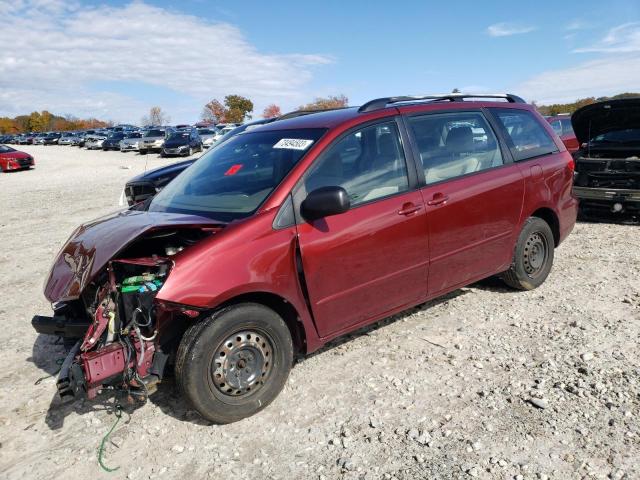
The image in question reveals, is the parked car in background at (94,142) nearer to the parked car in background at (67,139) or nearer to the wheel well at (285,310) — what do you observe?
the parked car in background at (67,139)

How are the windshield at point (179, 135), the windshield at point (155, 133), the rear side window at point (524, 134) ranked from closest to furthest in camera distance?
1. the rear side window at point (524, 134)
2. the windshield at point (179, 135)
3. the windshield at point (155, 133)

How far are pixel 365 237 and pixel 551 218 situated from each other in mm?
2637

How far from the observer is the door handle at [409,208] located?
12.3 feet

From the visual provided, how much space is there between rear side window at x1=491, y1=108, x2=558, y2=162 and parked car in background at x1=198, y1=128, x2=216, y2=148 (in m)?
28.4

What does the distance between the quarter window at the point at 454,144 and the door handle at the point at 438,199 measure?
122 millimetres

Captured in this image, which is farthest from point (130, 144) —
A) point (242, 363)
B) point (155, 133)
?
point (242, 363)

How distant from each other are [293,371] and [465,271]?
170cm

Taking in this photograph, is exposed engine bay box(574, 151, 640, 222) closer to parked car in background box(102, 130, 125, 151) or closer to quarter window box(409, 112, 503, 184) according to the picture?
quarter window box(409, 112, 503, 184)

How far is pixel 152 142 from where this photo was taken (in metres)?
32.8

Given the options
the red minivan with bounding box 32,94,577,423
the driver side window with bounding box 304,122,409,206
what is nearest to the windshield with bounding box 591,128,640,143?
the red minivan with bounding box 32,94,577,423

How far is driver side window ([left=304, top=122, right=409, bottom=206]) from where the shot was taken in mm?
3504

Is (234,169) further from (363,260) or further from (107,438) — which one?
(107,438)

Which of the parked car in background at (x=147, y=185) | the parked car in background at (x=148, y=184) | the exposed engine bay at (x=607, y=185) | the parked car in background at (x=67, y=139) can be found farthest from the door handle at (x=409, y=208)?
the parked car in background at (x=67, y=139)

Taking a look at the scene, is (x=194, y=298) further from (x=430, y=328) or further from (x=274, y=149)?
(x=430, y=328)
